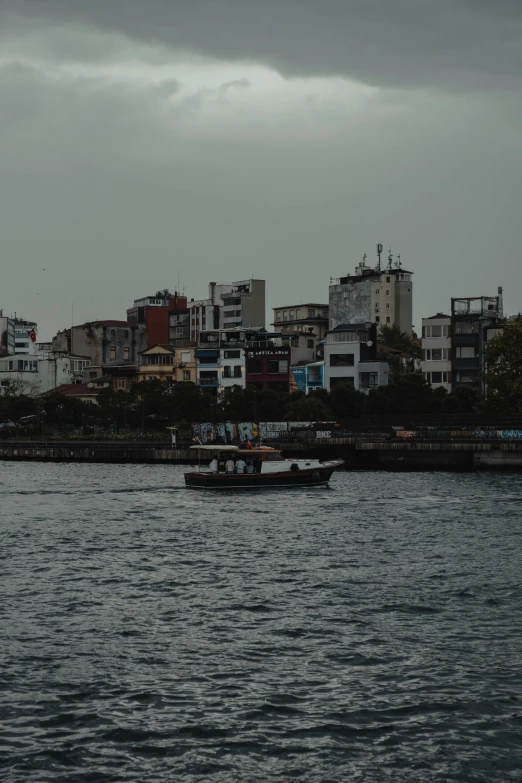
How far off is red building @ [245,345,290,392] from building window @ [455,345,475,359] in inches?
1008

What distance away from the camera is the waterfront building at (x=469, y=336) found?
5782 inches

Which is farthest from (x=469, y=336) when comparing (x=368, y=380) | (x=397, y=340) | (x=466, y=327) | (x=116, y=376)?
(x=116, y=376)

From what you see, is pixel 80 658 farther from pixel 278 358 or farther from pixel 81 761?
pixel 278 358

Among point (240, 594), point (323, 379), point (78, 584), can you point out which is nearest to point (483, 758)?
point (240, 594)

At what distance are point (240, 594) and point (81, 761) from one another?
15.4 metres

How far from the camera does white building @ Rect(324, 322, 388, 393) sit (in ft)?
486

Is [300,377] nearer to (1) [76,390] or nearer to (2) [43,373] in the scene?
(1) [76,390]

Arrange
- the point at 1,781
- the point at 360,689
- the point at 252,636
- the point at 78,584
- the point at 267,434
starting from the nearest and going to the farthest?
the point at 1,781
the point at 360,689
the point at 252,636
the point at 78,584
the point at 267,434

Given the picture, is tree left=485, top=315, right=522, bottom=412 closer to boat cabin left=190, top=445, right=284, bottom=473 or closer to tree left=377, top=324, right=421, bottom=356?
boat cabin left=190, top=445, right=284, bottom=473

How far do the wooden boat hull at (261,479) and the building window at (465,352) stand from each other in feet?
230

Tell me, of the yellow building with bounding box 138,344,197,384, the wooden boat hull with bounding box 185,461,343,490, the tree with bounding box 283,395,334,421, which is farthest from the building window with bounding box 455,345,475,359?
the wooden boat hull with bounding box 185,461,343,490

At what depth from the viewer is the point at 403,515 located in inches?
2383

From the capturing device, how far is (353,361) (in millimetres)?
149500

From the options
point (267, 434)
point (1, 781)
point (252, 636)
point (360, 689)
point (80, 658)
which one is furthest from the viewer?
point (267, 434)
